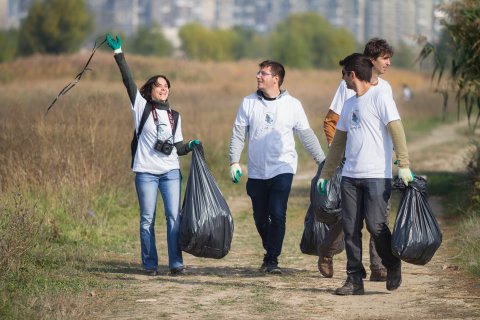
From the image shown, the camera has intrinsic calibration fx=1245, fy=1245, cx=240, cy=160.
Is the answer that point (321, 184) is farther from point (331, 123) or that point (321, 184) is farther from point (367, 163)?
point (331, 123)

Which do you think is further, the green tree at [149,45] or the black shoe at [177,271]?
the green tree at [149,45]

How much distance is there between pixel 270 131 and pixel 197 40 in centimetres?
11024

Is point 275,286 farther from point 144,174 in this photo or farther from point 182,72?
point 182,72

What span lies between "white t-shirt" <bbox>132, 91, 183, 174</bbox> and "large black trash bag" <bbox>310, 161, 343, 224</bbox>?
3.96 feet

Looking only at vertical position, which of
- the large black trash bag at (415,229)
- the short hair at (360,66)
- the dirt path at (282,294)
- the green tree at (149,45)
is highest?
the green tree at (149,45)

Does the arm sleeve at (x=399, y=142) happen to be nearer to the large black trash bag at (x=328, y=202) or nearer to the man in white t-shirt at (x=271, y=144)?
the large black trash bag at (x=328, y=202)

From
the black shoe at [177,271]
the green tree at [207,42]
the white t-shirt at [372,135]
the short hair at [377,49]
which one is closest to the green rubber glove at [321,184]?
the white t-shirt at [372,135]

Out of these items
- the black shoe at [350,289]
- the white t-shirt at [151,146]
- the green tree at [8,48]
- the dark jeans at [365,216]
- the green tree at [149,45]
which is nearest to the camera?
the dark jeans at [365,216]

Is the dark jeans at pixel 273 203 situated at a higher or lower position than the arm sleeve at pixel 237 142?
lower

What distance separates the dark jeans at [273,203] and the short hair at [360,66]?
4.50 ft

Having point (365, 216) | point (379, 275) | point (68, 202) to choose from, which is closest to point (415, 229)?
point (365, 216)

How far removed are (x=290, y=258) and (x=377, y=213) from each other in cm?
252

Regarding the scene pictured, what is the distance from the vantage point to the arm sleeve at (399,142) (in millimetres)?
8273

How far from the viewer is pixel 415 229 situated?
327 inches
